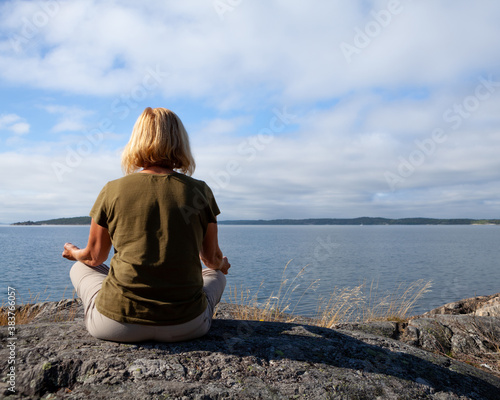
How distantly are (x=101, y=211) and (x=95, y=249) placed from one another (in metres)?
0.46

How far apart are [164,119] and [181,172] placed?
1.73 ft

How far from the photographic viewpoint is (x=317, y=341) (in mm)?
3740

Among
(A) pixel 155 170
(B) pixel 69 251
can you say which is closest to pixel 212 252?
(A) pixel 155 170

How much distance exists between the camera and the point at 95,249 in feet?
10.8

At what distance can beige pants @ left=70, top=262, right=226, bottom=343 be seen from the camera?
3119 millimetres

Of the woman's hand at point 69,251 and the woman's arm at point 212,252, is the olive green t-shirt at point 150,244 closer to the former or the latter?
the woman's arm at point 212,252

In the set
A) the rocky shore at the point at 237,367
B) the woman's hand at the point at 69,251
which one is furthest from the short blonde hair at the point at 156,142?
the rocky shore at the point at 237,367

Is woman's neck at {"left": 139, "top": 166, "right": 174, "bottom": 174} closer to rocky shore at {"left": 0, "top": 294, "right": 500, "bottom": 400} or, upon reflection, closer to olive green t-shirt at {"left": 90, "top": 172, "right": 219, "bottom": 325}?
olive green t-shirt at {"left": 90, "top": 172, "right": 219, "bottom": 325}

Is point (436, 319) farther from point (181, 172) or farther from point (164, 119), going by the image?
point (164, 119)

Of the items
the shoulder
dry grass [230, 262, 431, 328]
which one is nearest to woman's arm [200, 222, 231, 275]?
the shoulder

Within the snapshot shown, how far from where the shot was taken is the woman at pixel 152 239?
2957 millimetres

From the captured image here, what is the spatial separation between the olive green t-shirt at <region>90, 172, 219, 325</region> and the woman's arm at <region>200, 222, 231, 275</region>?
0.92 feet

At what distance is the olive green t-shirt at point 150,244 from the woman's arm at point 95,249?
110 mm

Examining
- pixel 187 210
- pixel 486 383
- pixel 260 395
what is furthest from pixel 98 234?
pixel 486 383
